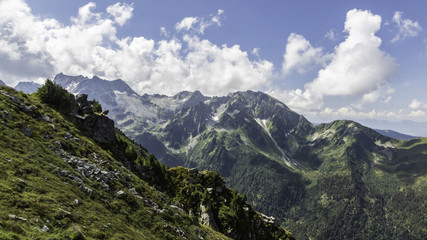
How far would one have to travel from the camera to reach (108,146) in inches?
2457

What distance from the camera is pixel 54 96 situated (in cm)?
5972

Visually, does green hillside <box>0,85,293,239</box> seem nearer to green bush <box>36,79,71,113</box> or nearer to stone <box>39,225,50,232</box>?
stone <box>39,225,50,232</box>

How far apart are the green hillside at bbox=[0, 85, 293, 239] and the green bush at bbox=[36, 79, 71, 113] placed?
23 cm

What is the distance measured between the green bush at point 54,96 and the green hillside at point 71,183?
232 millimetres

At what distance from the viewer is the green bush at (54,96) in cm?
5925

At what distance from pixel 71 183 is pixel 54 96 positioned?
40.2 meters

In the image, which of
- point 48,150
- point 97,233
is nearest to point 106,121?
point 48,150

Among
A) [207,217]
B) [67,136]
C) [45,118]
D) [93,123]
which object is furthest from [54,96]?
[207,217]

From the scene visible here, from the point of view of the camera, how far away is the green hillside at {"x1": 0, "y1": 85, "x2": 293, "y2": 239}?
68.2 feet

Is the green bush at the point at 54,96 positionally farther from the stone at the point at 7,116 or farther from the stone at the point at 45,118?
the stone at the point at 7,116

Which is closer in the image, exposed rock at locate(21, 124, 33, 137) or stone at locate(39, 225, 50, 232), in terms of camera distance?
stone at locate(39, 225, 50, 232)

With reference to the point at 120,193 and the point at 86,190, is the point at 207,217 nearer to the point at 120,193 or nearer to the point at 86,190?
the point at 120,193

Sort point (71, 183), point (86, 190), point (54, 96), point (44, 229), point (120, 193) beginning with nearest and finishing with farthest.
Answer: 1. point (44, 229)
2. point (71, 183)
3. point (86, 190)
4. point (120, 193)
5. point (54, 96)

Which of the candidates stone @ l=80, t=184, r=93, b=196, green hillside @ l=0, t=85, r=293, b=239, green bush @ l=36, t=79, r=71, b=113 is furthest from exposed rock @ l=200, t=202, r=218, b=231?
green bush @ l=36, t=79, r=71, b=113
